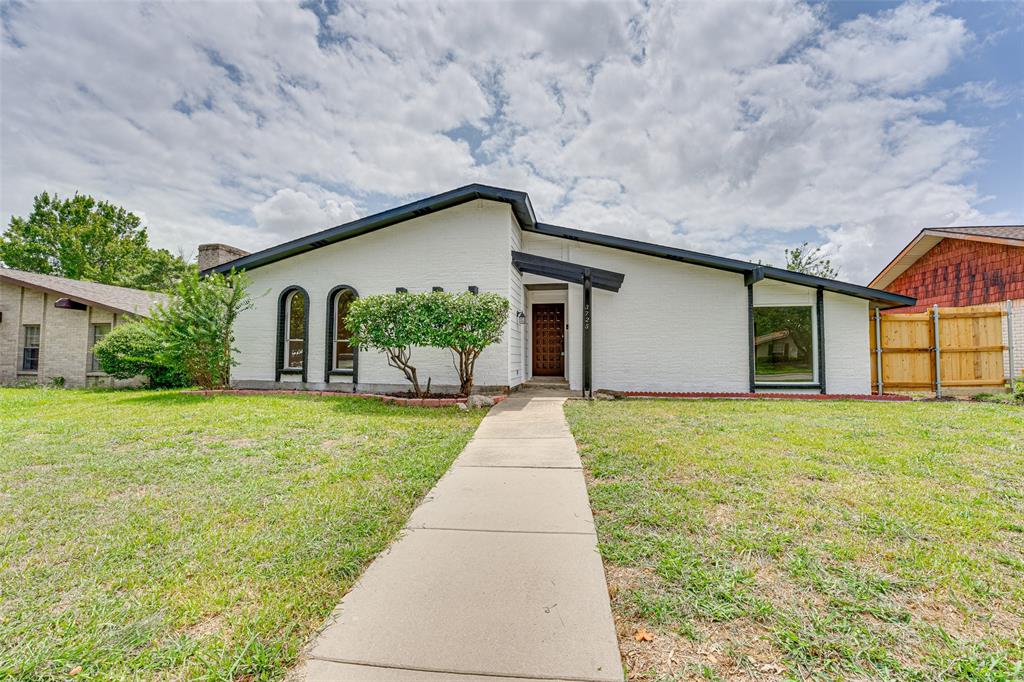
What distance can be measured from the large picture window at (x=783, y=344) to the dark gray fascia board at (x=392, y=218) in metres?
6.20

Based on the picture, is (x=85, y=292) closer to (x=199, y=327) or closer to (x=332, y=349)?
(x=199, y=327)

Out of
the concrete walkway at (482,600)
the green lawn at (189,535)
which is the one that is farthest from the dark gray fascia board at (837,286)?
the concrete walkway at (482,600)

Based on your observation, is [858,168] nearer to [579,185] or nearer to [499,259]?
[579,185]

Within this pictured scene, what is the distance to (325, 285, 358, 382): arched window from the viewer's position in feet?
35.6

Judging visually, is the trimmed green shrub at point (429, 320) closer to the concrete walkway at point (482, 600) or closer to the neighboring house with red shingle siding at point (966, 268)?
the concrete walkway at point (482, 600)

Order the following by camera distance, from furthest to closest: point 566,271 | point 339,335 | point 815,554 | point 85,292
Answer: point 85,292 → point 339,335 → point 566,271 → point 815,554

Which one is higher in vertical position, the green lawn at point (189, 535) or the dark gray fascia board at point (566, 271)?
the dark gray fascia board at point (566, 271)

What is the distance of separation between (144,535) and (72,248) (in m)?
43.2

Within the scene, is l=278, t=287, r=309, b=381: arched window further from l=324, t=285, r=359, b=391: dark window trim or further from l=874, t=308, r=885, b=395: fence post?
l=874, t=308, r=885, b=395: fence post

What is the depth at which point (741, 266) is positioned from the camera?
9500 mm

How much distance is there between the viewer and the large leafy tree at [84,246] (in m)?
31.9

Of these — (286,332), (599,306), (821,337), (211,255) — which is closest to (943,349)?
(821,337)

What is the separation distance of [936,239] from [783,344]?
8.86 m

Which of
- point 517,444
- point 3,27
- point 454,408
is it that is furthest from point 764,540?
point 3,27
